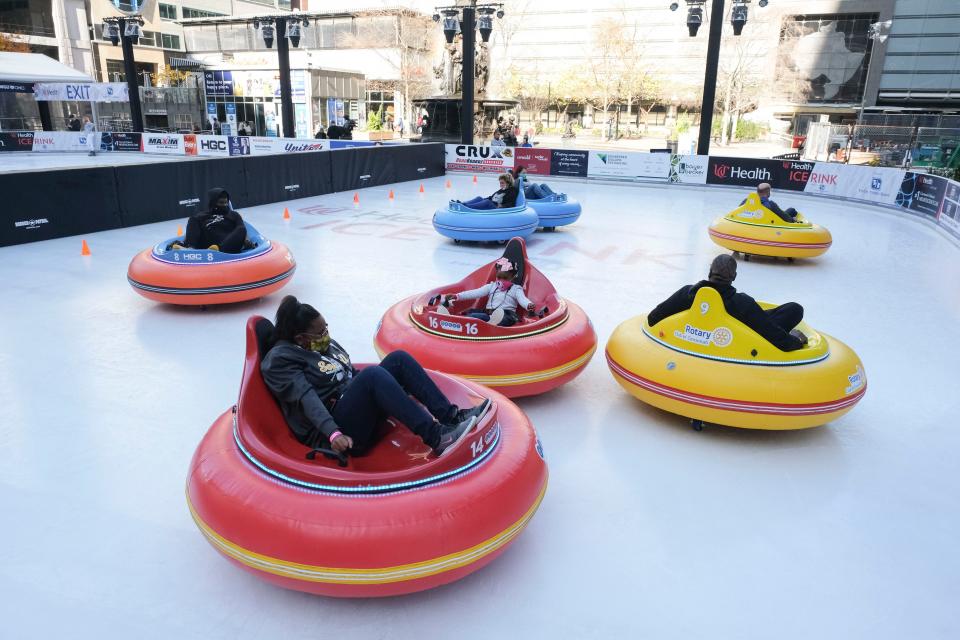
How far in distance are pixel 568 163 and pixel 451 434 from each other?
18.3 metres

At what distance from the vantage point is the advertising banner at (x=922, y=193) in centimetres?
1357

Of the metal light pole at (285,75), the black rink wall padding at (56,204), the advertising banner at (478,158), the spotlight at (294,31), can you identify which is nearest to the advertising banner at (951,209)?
the advertising banner at (478,158)

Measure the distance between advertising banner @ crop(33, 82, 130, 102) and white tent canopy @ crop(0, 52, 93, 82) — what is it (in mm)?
512

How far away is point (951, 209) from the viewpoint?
12.7 meters

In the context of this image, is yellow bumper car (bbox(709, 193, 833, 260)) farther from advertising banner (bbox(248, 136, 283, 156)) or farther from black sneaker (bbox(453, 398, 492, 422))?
advertising banner (bbox(248, 136, 283, 156))

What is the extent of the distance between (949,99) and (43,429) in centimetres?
4600

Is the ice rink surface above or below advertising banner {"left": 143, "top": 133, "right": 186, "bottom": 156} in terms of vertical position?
below

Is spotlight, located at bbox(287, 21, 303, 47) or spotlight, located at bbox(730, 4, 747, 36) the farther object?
spotlight, located at bbox(287, 21, 303, 47)

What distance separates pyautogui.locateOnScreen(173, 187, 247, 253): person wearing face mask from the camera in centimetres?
753

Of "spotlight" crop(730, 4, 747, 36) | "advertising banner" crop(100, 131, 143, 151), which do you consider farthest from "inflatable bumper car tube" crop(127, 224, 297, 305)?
"advertising banner" crop(100, 131, 143, 151)

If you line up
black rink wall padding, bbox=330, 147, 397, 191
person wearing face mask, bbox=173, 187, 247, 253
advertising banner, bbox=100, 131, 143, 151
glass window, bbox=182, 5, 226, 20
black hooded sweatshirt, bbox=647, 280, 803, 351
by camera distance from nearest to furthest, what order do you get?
1. black hooded sweatshirt, bbox=647, 280, 803, 351
2. person wearing face mask, bbox=173, 187, 247, 253
3. black rink wall padding, bbox=330, 147, 397, 191
4. advertising banner, bbox=100, 131, 143, 151
5. glass window, bbox=182, 5, 226, 20

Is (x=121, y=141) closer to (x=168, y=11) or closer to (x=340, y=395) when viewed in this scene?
(x=340, y=395)

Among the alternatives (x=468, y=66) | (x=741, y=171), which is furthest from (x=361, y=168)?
(x=741, y=171)

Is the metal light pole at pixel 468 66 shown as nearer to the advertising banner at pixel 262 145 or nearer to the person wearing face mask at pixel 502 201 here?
the advertising banner at pixel 262 145
